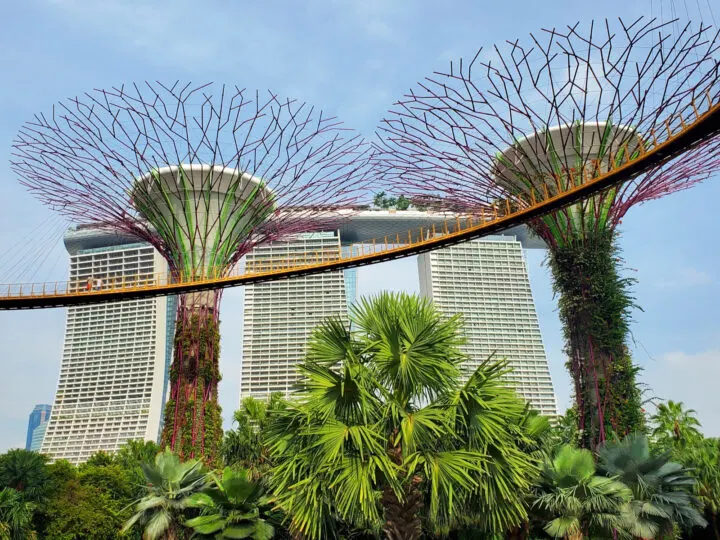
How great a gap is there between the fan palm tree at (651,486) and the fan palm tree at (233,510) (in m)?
8.20

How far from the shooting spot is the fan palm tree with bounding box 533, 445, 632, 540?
15844 mm

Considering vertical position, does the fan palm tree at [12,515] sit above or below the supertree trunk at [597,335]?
below

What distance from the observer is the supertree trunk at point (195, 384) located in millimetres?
25969

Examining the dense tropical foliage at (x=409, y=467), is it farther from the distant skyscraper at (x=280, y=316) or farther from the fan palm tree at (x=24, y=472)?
the distant skyscraper at (x=280, y=316)

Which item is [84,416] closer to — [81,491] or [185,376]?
[81,491]

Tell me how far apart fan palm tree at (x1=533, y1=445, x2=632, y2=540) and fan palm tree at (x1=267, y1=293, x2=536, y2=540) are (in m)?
1.65

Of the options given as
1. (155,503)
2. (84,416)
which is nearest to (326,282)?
(84,416)

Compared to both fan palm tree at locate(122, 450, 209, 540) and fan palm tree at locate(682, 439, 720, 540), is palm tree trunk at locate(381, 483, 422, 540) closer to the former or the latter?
fan palm tree at locate(122, 450, 209, 540)

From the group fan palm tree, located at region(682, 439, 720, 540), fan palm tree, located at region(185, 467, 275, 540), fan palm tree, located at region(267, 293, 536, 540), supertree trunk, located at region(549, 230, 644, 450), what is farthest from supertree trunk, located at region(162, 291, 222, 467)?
fan palm tree, located at region(682, 439, 720, 540)

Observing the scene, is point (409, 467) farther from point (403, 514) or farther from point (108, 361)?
point (108, 361)

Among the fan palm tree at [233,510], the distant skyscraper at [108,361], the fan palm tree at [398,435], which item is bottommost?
the fan palm tree at [233,510]

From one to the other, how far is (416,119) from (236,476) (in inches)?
565

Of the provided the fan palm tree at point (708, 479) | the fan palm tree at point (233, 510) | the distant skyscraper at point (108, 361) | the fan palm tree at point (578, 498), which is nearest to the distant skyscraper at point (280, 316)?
the distant skyscraper at point (108, 361)

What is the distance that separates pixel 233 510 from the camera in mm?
16812
